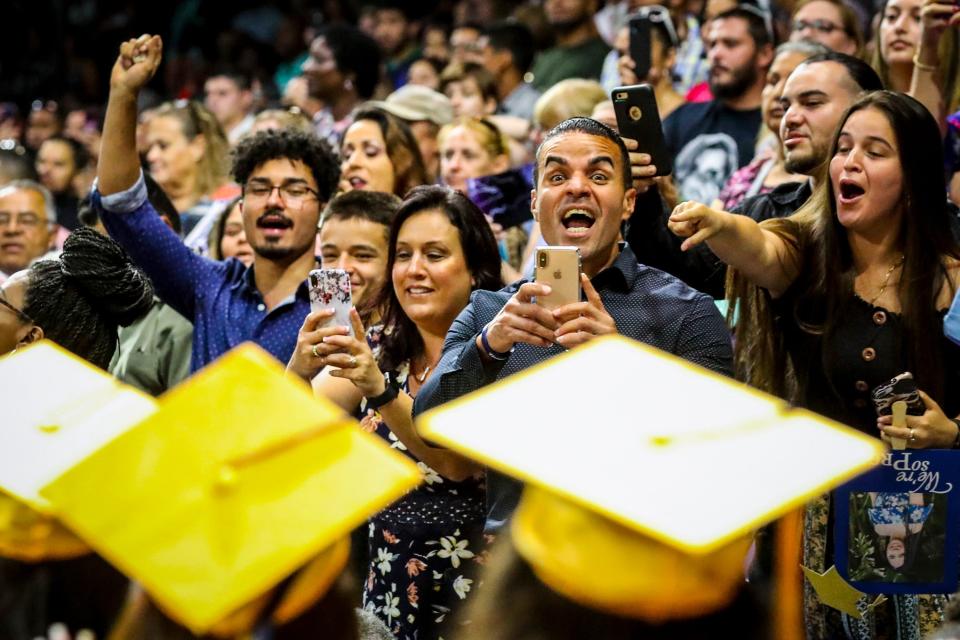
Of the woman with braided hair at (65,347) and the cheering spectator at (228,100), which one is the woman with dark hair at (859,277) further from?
the cheering spectator at (228,100)

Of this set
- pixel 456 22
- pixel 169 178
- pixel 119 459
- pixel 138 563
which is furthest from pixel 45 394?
pixel 456 22

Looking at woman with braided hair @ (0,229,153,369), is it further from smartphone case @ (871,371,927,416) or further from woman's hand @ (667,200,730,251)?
smartphone case @ (871,371,927,416)

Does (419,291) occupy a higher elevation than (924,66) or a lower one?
lower

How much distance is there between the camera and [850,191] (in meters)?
3.33

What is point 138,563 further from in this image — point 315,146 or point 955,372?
point 315,146

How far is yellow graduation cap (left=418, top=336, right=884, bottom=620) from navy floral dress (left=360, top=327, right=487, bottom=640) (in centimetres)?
152

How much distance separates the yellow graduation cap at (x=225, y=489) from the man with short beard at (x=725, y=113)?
3.54 meters

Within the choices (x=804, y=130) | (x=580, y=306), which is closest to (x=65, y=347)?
(x=580, y=306)

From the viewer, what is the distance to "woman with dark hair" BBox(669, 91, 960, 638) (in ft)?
10.6

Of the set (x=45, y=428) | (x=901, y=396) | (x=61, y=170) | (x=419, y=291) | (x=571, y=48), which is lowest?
(x=61, y=170)

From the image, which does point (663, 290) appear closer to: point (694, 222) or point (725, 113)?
point (694, 222)

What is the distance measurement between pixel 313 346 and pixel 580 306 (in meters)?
0.72

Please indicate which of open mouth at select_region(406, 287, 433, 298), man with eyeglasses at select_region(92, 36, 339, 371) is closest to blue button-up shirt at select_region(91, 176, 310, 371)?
man with eyeglasses at select_region(92, 36, 339, 371)

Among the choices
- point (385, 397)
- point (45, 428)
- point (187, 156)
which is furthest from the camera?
point (187, 156)
